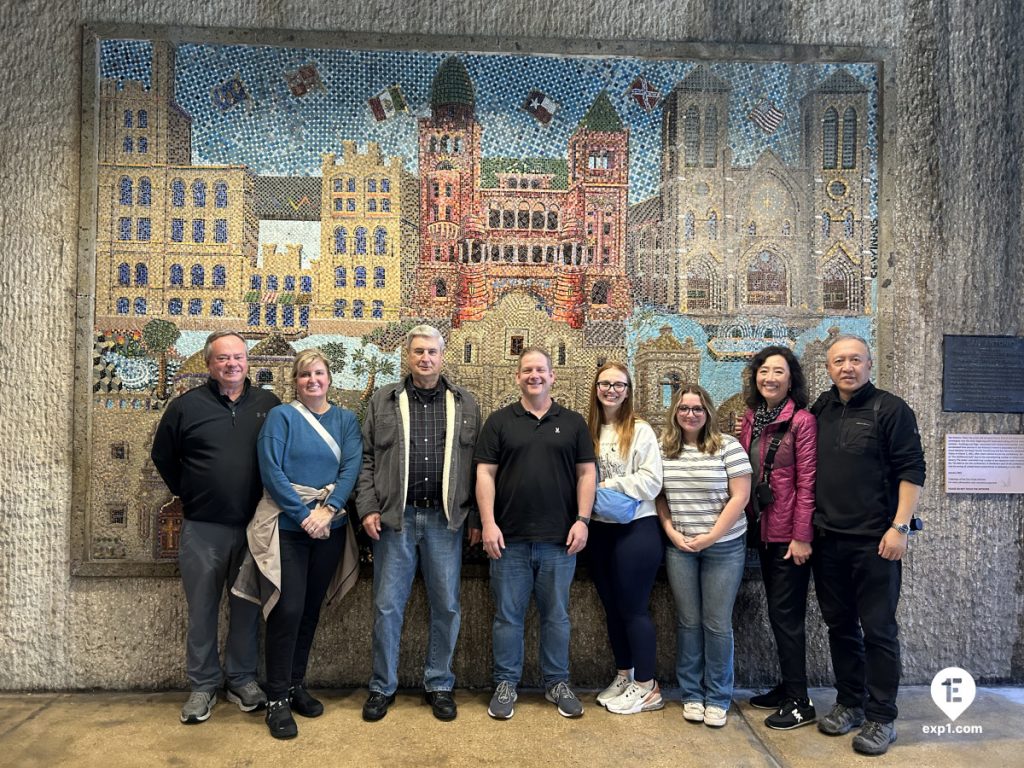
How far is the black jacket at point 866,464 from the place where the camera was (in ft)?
9.46

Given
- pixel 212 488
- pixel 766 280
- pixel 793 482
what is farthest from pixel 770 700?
pixel 212 488

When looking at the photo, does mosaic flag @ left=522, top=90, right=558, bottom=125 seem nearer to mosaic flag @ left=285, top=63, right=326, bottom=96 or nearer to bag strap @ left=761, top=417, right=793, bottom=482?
mosaic flag @ left=285, top=63, right=326, bottom=96

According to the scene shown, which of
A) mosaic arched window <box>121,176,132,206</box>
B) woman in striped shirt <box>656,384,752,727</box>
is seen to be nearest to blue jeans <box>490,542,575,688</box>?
woman in striped shirt <box>656,384,752,727</box>

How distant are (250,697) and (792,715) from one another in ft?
8.06

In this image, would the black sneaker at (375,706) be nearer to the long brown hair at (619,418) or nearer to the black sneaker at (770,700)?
the long brown hair at (619,418)

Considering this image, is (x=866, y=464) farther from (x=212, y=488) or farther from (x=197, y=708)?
(x=197, y=708)

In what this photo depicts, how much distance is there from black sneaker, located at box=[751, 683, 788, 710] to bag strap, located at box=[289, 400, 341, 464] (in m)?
2.29

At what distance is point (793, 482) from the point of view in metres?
3.05

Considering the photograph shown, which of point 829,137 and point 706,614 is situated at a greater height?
point 829,137

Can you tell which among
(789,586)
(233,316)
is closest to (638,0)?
(233,316)

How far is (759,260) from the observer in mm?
3682

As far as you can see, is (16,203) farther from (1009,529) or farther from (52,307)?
(1009,529)

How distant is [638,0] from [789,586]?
3.10 m

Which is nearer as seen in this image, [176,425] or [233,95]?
[176,425]
